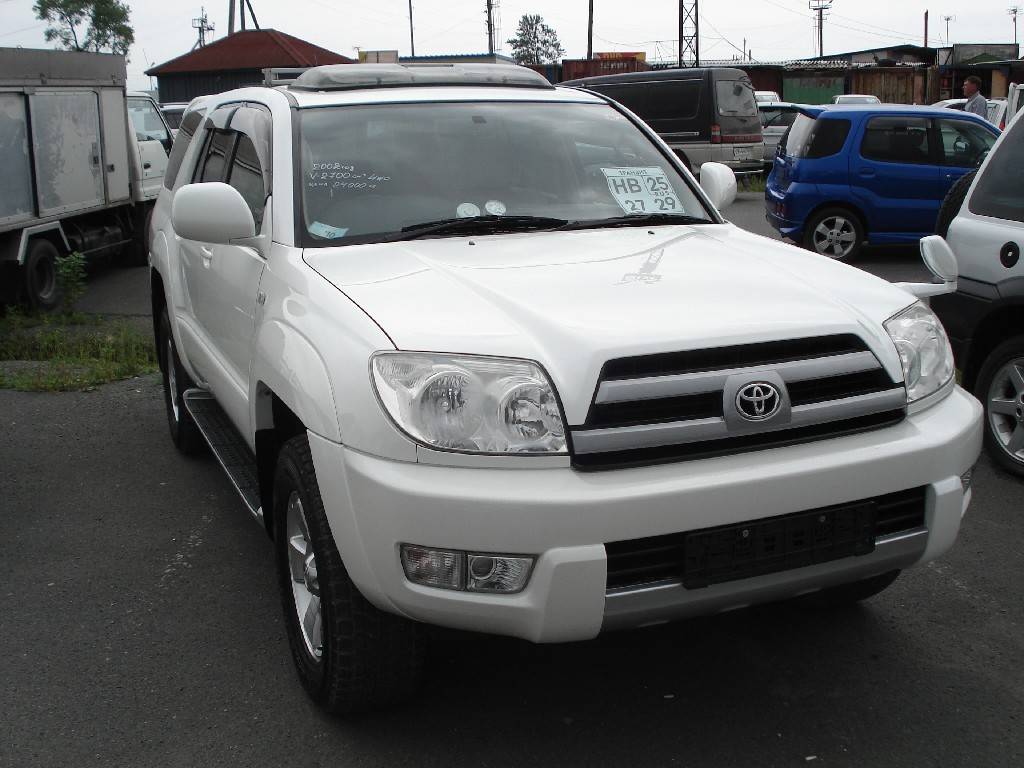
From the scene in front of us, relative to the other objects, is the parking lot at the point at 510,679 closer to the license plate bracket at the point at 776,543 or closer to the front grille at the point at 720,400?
the license plate bracket at the point at 776,543

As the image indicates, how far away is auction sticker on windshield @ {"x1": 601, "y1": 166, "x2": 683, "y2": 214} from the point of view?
400cm

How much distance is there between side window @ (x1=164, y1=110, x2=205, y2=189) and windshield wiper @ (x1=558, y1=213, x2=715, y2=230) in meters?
2.40

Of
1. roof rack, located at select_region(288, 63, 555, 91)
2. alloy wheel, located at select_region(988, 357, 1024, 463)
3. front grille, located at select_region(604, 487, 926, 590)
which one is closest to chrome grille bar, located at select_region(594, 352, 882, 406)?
front grille, located at select_region(604, 487, 926, 590)

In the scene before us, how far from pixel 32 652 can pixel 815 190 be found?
10.5 meters

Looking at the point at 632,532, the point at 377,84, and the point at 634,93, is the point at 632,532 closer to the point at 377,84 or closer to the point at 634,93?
the point at 377,84

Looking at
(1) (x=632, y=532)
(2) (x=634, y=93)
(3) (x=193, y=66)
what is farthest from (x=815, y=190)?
(3) (x=193, y=66)

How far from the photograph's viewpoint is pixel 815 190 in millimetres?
12312

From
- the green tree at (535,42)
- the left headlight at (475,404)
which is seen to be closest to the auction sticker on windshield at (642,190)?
the left headlight at (475,404)

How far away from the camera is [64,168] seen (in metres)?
11.3

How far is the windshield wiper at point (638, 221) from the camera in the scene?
379 cm

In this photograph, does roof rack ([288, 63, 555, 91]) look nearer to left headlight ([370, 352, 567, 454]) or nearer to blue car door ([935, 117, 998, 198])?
left headlight ([370, 352, 567, 454])

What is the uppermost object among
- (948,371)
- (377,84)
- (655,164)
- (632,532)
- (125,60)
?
(125,60)

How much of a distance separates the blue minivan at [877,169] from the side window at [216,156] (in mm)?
8821

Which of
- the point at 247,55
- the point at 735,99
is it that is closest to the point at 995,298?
the point at 735,99
